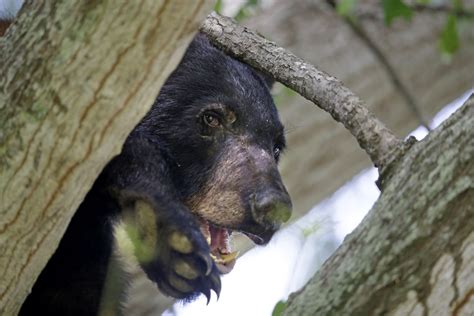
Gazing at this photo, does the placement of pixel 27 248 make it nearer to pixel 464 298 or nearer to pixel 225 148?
pixel 464 298

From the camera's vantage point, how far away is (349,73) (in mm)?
5844

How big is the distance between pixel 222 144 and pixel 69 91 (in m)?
1.58

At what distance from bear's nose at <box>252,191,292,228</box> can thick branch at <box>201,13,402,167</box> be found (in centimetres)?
40

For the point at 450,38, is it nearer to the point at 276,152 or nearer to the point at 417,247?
the point at 276,152

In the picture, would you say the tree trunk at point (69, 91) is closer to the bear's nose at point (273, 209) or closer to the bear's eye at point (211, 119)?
the bear's nose at point (273, 209)

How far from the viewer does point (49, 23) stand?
2.24m

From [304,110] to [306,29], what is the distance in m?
0.48

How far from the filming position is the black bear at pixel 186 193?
297 centimetres

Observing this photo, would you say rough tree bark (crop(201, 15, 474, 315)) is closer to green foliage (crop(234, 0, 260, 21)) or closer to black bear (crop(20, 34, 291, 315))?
black bear (crop(20, 34, 291, 315))

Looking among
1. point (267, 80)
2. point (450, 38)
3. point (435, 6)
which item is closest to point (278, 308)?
point (267, 80)

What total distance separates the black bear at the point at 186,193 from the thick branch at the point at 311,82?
1.10ft

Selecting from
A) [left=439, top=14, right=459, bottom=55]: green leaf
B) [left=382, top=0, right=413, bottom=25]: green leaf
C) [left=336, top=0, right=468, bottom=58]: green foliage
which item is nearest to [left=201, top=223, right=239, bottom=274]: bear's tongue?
[left=336, top=0, right=468, bottom=58]: green foliage

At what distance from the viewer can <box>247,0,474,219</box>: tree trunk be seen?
5727 mm

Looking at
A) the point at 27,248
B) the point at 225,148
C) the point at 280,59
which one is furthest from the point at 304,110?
the point at 27,248
